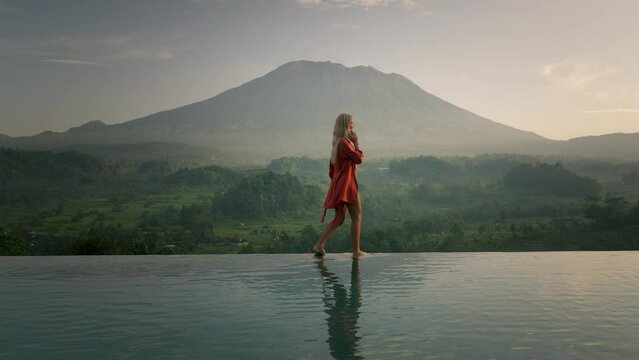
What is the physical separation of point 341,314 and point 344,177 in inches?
182

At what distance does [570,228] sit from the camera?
90125mm

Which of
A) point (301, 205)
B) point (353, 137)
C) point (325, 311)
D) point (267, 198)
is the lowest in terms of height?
point (301, 205)

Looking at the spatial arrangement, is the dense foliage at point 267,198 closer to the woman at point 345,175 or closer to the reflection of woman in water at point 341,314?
the woman at point 345,175

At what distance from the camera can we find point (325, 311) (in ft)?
16.4

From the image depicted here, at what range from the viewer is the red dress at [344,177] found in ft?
30.1

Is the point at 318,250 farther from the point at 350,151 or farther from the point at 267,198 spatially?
the point at 267,198

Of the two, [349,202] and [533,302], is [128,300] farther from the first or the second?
[349,202]

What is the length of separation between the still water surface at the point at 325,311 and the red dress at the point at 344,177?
3.67 feet

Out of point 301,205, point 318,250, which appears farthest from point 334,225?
point 301,205

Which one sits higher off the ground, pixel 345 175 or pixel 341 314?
pixel 345 175

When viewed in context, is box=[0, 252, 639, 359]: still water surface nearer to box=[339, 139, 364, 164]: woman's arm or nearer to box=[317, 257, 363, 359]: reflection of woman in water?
box=[317, 257, 363, 359]: reflection of woman in water

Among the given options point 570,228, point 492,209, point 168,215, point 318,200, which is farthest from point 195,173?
point 570,228

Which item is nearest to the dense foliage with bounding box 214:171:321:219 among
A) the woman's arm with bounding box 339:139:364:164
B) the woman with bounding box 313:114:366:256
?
the woman with bounding box 313:114:366:256

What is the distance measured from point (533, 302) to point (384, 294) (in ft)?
4.41
